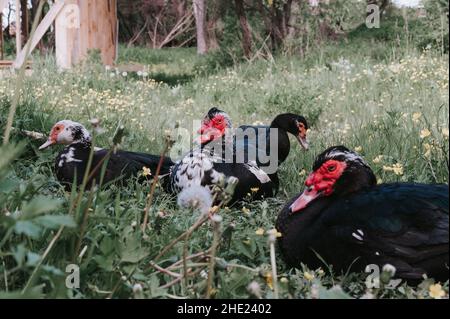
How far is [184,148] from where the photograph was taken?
4707 millimetres

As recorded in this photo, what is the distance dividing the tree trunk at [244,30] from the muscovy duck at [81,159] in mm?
5897

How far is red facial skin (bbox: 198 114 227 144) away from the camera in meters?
3.83

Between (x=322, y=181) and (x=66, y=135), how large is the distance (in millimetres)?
1971

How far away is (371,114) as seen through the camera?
4953 mm

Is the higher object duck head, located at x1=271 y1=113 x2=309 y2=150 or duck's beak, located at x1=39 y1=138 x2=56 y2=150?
duck head, located at x1=271 y1=113 x2=309 y2=150

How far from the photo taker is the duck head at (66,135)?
3.92 metres

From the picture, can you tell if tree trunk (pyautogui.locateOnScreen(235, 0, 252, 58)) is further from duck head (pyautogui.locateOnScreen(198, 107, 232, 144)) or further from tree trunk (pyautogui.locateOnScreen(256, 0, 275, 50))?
→ duck head (pyautogui.locateOnScreen(198, 107, 232, 144))

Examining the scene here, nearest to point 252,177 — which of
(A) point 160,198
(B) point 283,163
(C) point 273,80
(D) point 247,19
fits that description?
(A) point 160,198

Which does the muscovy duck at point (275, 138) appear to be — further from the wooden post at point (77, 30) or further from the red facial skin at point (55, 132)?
the wooden post at point (77, 30)

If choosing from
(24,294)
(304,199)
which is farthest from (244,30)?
(24,294)

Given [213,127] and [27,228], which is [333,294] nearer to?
[27,228]

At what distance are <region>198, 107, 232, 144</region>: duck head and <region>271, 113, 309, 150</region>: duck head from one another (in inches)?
24.6

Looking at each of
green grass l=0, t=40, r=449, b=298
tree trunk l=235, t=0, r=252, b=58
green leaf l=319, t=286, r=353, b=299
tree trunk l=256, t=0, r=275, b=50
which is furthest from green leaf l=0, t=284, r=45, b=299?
Answer: tree trunk l=256, t=0, r=275, b=50
